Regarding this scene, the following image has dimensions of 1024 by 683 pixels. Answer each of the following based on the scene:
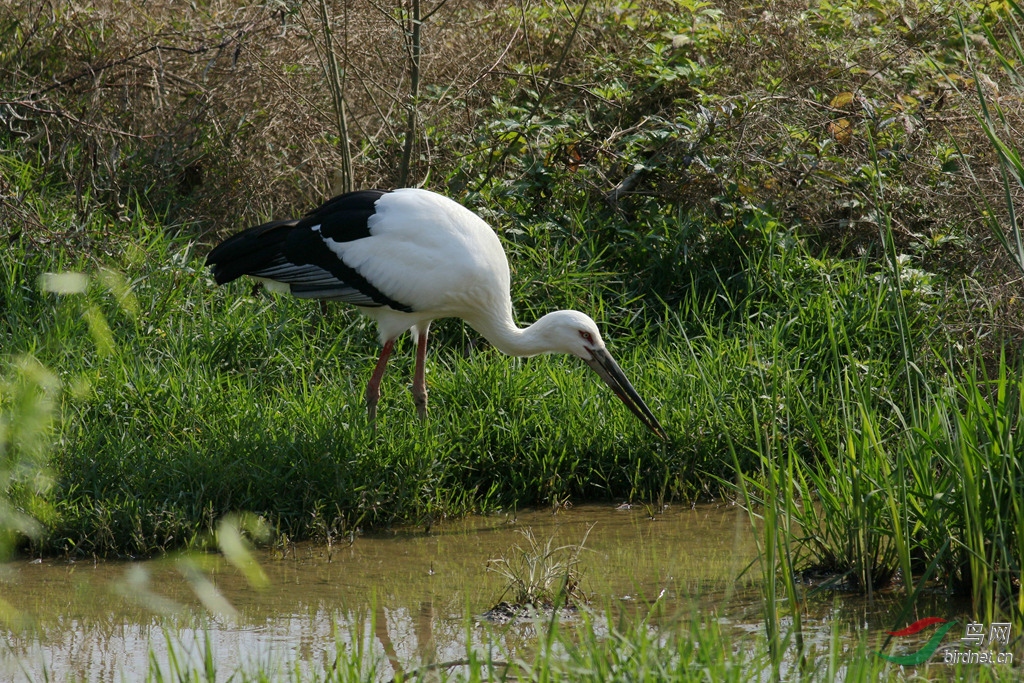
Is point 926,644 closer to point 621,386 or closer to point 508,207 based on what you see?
point 621,386

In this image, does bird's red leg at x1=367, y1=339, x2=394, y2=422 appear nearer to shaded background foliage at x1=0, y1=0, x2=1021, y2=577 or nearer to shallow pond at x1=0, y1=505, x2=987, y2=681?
shaded background foliage at x1=0, y1=0, x2=1021, y2=577

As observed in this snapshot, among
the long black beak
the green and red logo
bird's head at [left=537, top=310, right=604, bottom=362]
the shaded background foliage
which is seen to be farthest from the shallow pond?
bird's head at [left=537, top=310, right=604, bottom=362]

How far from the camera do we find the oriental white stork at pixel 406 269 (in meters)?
5.38

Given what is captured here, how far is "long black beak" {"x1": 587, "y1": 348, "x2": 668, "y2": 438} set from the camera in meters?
5.16

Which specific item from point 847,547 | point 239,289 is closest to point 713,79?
point 239,289

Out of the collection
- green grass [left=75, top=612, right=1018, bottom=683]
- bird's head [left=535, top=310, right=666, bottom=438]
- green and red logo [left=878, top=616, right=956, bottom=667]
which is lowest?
green and red logo [left=878, top=616, right=956, bottom=667]

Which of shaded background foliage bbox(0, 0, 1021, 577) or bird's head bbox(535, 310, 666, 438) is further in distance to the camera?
bird's head bbox(535, 310, 666, 438)

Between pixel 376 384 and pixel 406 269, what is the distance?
0.55 m

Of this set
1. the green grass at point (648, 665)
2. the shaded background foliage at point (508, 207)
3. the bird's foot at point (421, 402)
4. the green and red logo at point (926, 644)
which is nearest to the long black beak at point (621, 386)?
the shaded background foliage at point (508, 207)

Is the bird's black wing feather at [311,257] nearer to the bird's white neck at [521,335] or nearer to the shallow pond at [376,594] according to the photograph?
the bird's white neck at [521,335]

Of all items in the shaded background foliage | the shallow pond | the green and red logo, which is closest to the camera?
the green and red logo

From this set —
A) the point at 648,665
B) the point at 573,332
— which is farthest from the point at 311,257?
the point at 648,665

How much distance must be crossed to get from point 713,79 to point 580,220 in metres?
1.28

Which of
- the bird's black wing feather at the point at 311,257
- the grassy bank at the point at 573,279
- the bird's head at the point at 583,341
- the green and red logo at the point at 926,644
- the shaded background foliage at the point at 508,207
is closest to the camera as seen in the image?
the green and red logo at the point at 926,644
